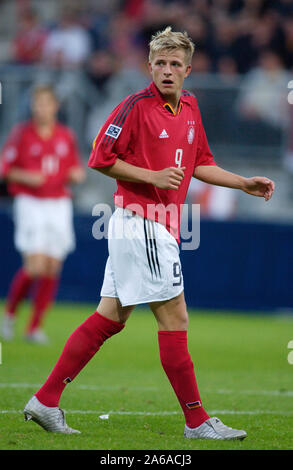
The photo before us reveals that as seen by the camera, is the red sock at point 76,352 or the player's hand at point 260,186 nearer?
the red sock at point 76,352

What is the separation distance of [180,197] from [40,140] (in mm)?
5323

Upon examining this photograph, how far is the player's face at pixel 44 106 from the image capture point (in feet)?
31.3

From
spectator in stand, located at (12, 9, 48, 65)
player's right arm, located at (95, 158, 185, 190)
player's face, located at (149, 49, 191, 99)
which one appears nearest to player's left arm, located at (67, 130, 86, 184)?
player's face, located at (149, 49, 191, 99)

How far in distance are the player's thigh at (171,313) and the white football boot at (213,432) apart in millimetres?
561

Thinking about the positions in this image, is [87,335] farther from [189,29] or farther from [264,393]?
[189,29]

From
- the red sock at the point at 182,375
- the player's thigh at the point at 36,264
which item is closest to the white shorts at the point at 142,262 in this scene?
the red sock at the point at 182,375

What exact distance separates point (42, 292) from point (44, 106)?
214 centimetres

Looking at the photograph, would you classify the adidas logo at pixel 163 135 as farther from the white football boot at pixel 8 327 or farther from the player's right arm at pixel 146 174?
the white football boot at pixel 8 327

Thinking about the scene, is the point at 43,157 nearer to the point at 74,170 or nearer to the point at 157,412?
the point at 74,170

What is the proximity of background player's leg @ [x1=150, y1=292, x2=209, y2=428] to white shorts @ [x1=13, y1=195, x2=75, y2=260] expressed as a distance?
16.6 feet

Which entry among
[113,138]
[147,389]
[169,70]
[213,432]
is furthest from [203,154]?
[147,389]

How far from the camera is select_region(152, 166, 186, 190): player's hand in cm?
459

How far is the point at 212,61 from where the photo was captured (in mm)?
14055
